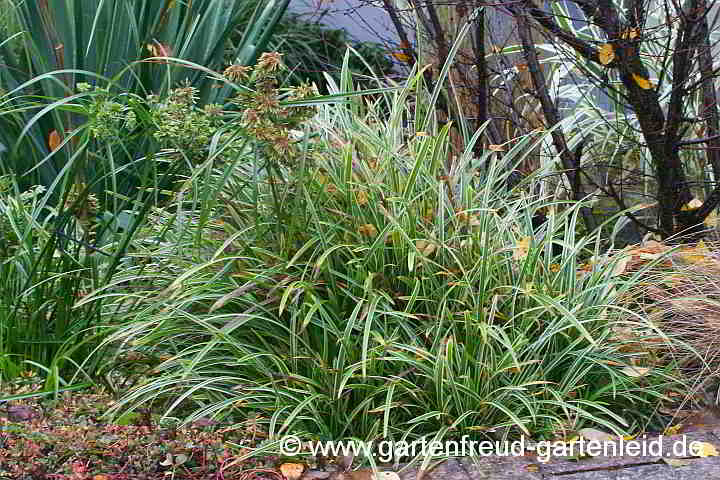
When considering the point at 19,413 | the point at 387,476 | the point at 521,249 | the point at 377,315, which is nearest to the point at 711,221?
the point at 521,249

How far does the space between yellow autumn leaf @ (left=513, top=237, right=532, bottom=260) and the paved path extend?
69cm

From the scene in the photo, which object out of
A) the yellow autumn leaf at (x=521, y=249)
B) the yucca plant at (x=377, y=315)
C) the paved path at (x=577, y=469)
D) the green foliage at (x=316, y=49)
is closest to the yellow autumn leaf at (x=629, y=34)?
the yucca plant at (x=377, y=315)

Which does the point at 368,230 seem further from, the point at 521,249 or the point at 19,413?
the point at 19,413

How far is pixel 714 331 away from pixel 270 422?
1512 mm

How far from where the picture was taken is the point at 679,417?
2932mm

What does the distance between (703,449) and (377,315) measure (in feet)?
3.50

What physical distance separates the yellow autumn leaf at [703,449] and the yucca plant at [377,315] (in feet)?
0.73

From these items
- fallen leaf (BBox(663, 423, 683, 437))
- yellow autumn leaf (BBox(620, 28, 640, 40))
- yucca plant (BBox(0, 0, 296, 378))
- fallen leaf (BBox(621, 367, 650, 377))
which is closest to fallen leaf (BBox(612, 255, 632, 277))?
fallen leaf (BBox(621, 367, 650, 377))

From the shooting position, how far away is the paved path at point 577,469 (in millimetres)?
2488

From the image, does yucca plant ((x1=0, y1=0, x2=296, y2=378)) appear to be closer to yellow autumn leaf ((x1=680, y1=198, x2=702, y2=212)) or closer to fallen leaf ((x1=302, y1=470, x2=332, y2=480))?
fallen leaf ((x1=302, y1=470, x2=332, y2=480))

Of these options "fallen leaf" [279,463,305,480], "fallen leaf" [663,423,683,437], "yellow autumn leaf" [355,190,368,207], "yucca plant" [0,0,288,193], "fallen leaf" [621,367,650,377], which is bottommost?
"fallen leaf" [663,423,683,437]

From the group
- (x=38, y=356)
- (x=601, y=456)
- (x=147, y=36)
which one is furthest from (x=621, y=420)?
(x=147, y=36)

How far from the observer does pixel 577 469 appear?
2.54 meters

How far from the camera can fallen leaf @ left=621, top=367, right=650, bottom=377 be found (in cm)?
280
